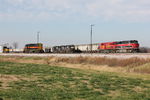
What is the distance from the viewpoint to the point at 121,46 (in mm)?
50531

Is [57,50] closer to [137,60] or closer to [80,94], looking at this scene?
[137,60]

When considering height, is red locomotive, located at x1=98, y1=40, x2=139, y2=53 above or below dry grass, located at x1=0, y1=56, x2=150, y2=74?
above

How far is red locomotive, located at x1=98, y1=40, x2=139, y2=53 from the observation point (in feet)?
156

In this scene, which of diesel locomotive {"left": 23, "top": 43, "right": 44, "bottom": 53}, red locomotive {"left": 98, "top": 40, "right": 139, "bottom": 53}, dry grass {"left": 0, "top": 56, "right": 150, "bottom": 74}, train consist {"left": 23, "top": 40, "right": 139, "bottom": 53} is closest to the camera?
dry grass {"left": 0, "top": 56, "right": 150, "bottom": 74}

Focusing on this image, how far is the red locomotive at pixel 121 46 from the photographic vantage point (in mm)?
47531

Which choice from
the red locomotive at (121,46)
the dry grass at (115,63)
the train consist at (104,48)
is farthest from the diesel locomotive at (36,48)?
the dry grass at (115,63)

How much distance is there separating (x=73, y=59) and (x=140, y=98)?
28.2 metres

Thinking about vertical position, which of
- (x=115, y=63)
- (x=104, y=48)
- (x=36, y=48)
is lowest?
(x=115, y=63)

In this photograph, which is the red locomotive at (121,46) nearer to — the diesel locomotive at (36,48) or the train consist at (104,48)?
the train consist at (104,48)

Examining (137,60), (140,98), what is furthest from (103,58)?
(140,98)

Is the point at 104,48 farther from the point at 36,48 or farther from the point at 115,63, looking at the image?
the point at 115,63

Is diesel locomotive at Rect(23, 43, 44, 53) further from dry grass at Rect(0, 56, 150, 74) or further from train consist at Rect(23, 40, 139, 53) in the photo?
dry grass at Rect(0, 56, 150, 74)

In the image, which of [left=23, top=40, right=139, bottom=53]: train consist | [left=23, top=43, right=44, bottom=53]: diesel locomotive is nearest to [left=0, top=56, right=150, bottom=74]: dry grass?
[left=23, top=40, right=139, bottom=53]: train consist

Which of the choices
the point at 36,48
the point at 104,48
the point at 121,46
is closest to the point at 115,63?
the point at 121,46
